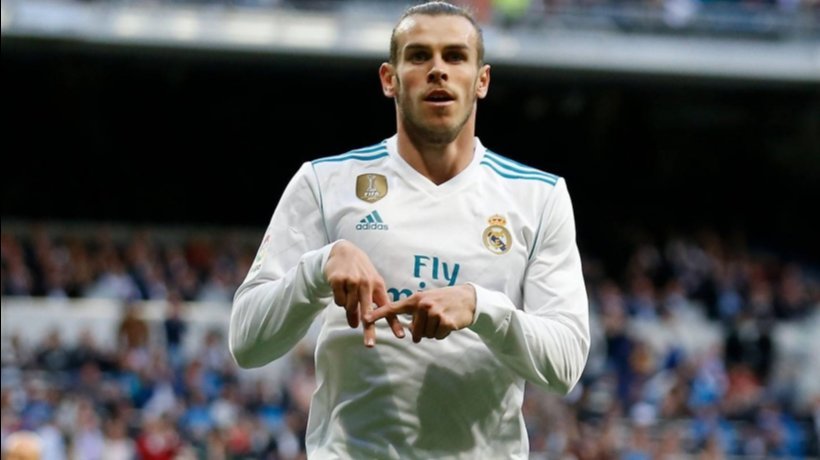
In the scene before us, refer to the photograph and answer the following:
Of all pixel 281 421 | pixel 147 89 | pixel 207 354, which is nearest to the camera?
pixel 281 421

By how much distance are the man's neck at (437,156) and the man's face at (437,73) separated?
2.2 inches

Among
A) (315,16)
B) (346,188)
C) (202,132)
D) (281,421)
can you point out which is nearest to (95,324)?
(281,421)

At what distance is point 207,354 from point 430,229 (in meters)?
11.7

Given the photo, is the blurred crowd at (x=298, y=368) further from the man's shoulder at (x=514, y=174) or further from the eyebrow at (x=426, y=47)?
the eyebrow at (x=426, y=47)

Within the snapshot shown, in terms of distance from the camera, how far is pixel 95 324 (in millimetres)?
16438

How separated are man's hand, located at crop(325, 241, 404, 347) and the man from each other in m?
0.20

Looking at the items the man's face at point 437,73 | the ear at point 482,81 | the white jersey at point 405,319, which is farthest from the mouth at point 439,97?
the white jersey at point 405,319

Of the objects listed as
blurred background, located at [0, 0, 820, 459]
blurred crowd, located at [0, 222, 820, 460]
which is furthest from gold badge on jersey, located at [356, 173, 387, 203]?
blurred crowd, located at [0, 222, 820, 460]

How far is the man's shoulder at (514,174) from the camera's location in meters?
3.99

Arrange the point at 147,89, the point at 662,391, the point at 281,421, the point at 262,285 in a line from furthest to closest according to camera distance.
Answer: the point at 147,89 → the point at 662,391 → the point at 281,421 → the point at 262,285

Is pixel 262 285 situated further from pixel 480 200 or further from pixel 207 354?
pixel 207 354

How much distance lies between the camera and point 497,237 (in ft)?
12.6

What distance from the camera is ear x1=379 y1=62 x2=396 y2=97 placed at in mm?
3916

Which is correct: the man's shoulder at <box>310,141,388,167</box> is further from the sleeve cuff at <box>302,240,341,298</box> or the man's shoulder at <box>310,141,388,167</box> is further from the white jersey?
the sleeve cuff at <box>302,240,341,298</box>
